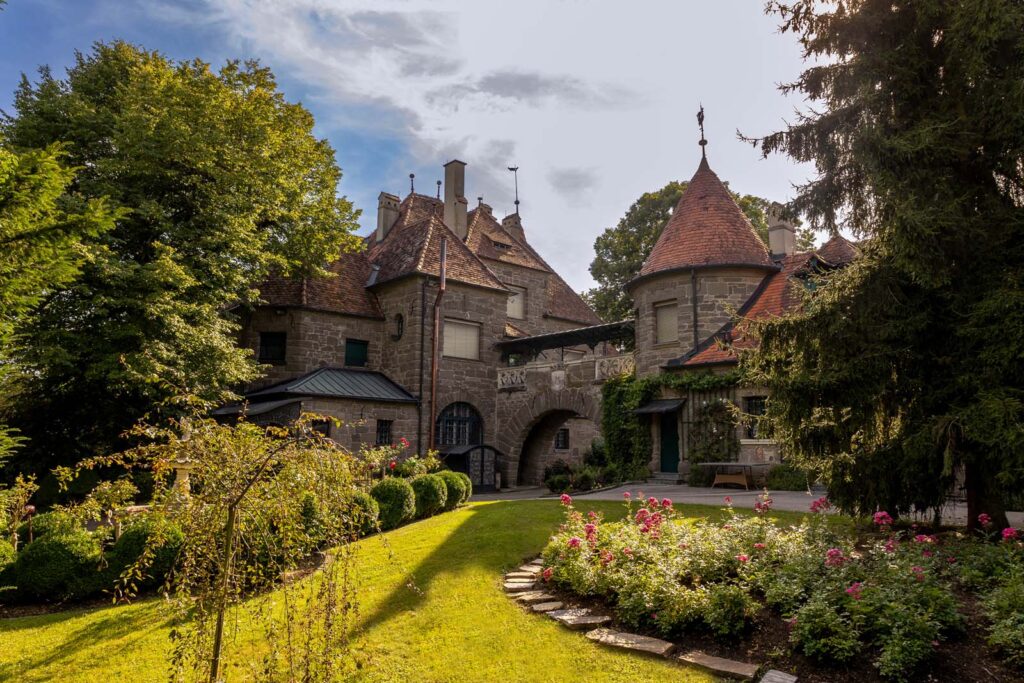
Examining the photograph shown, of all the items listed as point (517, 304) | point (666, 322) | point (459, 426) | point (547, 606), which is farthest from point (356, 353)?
point (547, 606)

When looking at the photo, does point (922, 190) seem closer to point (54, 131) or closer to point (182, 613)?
point (182, 613)

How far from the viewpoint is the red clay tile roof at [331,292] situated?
77.4ft

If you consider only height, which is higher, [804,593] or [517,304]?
Answer: [517,304]

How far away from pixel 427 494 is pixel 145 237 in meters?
10.8

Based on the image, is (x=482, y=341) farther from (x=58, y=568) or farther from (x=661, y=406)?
(x=58, y=568)

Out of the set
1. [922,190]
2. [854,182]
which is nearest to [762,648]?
[922,190]

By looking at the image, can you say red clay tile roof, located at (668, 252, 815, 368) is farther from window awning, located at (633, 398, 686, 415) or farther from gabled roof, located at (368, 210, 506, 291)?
gabled roof, located at (368, 210, 506, 291)

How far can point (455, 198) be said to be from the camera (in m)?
29.2

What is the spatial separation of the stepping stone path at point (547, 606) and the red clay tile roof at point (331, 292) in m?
17.3

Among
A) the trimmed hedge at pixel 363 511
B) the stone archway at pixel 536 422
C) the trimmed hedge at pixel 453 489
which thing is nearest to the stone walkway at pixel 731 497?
the trimmed hedge at pixel 453 489

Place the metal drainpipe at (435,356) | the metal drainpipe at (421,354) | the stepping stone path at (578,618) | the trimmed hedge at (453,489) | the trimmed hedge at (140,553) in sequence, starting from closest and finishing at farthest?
1. the stepping stone path at (578,618)
2. the trimmed hedge at (140,553)
3. the trimmed hedge at (453,489)
4. the metal drainpipe at (435,356)
5. the metal drainpipe at (421,354)

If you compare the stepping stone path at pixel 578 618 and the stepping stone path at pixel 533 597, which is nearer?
the stepping stone path at pixel 578 618

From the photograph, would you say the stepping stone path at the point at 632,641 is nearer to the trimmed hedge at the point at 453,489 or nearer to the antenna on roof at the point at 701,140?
the trimmed hedge at the point at 453,489

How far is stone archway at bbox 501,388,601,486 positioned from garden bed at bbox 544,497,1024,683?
541 inches
